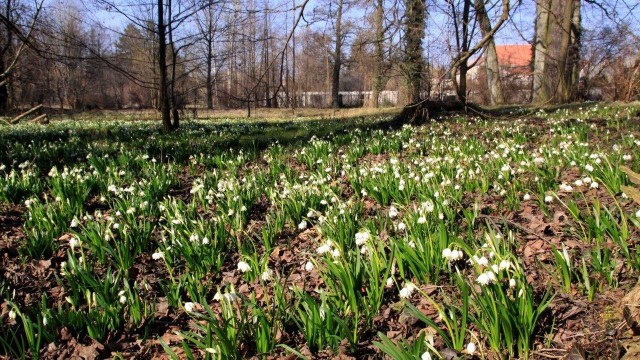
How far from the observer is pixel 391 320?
2.22 meters

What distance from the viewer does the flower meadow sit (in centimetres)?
191

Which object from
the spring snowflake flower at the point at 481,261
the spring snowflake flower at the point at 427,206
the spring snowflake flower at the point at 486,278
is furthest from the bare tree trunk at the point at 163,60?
the spring snowflake flower at the point at 486,278

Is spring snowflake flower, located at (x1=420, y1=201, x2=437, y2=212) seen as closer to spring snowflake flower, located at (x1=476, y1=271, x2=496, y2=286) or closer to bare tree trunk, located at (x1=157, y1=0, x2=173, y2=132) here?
spring snowflake flower, located at (x1=476, y1=271, x2=496, y2=286)

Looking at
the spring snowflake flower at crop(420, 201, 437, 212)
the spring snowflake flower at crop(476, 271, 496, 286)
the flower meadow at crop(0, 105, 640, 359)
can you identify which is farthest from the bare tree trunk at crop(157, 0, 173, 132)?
the spring snowflake flower at crop(476, 271, 496, 286)

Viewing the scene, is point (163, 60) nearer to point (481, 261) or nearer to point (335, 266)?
point (335, 266)

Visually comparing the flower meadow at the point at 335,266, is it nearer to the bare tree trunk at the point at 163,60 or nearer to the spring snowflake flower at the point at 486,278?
the spring snowflake flower at the point at 486,278

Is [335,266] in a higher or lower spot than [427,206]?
lower

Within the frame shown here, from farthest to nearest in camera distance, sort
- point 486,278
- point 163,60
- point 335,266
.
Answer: point 163,60 < point 335,266 < point 486,278

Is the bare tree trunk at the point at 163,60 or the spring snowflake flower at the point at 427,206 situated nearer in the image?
the spring snowflake flower at the point at 427,206

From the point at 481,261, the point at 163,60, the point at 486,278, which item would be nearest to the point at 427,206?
the point at 481,261

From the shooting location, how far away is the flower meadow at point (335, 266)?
6.27 feet

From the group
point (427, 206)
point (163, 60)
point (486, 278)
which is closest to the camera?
point (486, 278)

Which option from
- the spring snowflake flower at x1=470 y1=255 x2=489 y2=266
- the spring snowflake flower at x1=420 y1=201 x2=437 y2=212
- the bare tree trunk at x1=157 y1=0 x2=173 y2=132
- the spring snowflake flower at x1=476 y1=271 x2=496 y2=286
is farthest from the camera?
the bare tree trunk at x1=157 y1=0 x2=173 y2=132

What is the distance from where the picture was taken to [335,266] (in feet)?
7.26
